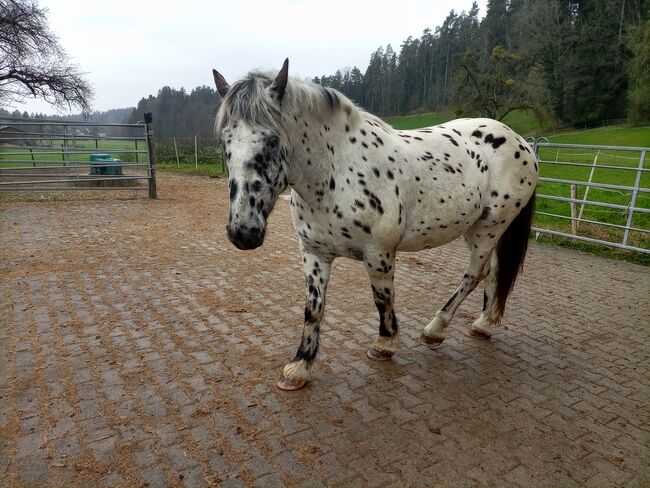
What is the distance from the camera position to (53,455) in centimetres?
208

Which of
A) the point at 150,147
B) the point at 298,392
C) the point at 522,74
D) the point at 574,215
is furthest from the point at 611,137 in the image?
the point at 298,392

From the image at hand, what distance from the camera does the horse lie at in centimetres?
201

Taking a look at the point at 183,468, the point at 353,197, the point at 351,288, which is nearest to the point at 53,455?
the point at 183,468

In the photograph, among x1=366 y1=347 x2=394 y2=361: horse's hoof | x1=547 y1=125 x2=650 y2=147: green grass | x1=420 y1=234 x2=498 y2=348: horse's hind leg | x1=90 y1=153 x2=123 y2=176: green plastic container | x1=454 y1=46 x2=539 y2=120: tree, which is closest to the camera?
x1=366 y1=347 x2=394 y2=361: horse's hoof

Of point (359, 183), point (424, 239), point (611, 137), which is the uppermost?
point (611, 137)

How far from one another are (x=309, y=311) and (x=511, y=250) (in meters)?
1.92

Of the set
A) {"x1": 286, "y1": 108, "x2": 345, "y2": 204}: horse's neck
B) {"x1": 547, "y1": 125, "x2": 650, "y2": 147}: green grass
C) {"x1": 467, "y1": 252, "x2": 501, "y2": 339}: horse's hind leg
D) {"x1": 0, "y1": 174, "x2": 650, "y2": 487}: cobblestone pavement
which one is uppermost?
{"x1": 547, "y1": 125, "x2": 650, "y2": 147}: green grass

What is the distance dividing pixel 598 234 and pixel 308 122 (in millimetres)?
6734

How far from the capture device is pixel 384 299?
2.81 metres

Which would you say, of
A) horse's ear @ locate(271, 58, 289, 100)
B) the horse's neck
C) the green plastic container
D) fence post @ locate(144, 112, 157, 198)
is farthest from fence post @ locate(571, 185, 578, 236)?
the green plastic container

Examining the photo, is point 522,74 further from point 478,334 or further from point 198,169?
point 478,334

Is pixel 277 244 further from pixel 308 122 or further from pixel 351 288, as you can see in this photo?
pixel 308 122

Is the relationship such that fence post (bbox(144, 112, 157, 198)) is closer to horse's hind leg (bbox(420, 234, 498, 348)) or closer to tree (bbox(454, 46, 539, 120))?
horse's hind leg (bbox(420, 234, 498, 348))

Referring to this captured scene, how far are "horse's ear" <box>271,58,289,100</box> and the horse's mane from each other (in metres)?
0.05
